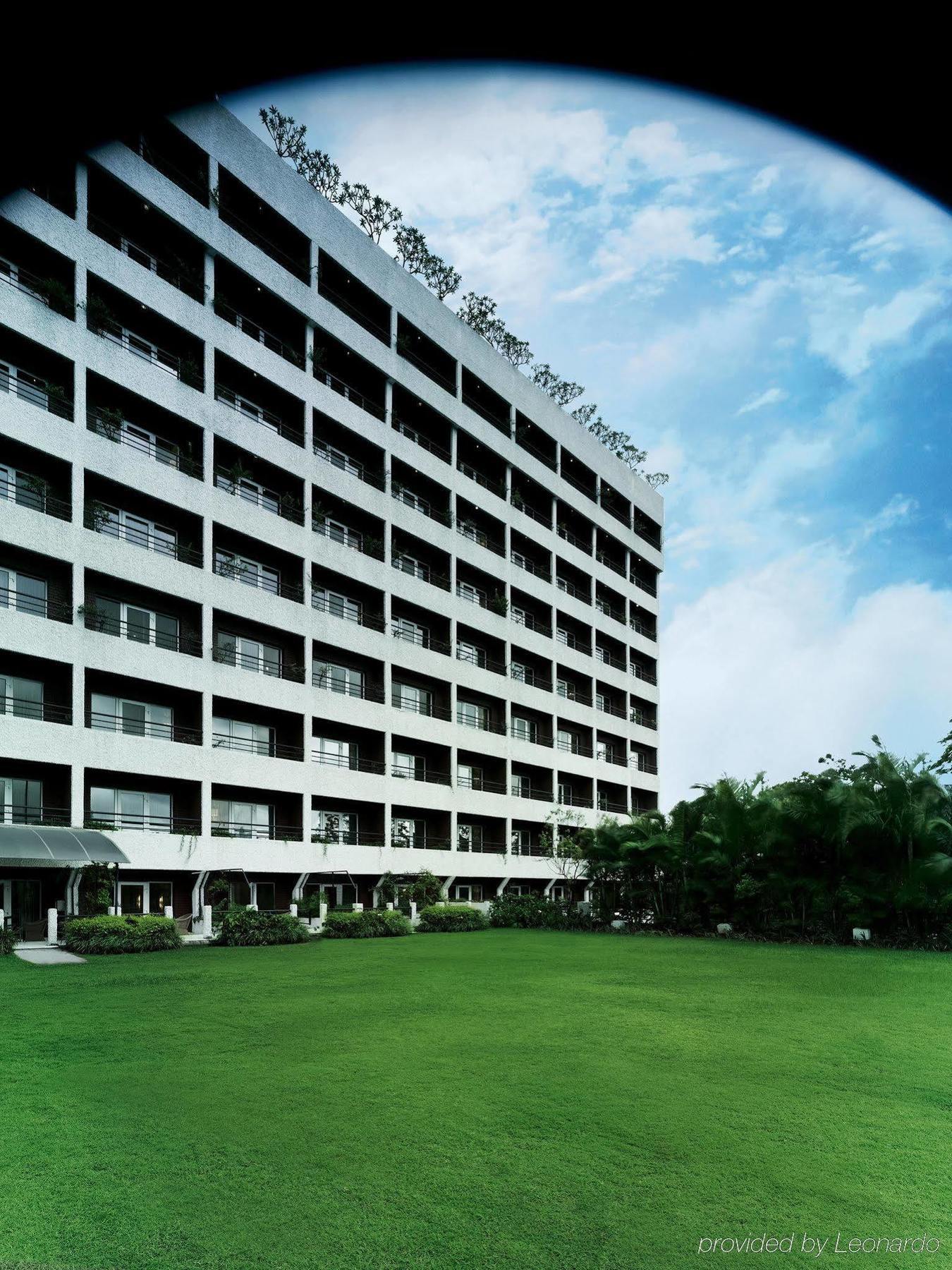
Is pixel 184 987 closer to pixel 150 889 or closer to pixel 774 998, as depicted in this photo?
pixel 774 998

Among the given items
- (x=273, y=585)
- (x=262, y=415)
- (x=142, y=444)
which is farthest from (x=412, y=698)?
(x=142, y=444)

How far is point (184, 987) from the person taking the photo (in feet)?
52.6

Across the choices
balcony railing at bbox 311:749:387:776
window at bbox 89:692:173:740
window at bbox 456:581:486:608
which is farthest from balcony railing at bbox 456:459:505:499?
window at bbox 89:692:173:740

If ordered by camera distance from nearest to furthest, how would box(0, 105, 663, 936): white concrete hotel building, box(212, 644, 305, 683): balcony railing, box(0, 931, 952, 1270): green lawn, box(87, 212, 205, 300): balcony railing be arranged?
1. box(0, 931, 952, 1270): green lawn
2. box(0, 105, 663, 936): white concrete hotel building
3. box(87, 212, 205, 300): balcony railing
4. box(212, 644, 305, 683): balcony railing

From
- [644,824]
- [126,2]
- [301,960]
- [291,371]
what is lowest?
[301,960]

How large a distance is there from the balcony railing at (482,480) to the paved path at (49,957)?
3252 centimetres

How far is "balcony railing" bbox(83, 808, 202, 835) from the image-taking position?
30406mm

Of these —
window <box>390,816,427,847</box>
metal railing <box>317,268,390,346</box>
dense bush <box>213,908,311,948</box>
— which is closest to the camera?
dense bush <box>213,908,311,948</box>

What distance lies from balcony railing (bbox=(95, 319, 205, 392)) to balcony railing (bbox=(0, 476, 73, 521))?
5601mm

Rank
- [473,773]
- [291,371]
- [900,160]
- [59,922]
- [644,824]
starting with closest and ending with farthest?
[900,160] → [59,922] → [644,824] → [291,371] → [473,773]

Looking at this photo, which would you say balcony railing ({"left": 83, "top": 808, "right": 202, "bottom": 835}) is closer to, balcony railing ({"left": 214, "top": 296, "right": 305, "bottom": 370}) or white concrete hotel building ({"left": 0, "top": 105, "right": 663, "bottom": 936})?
white concrete hotel building ({"left": 0, "top": 105, "right": 663, "bottom": 936})

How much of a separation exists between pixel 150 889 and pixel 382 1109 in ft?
86.4

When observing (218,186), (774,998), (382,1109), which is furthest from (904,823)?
(218,186)

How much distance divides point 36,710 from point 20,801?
2.65 meters
